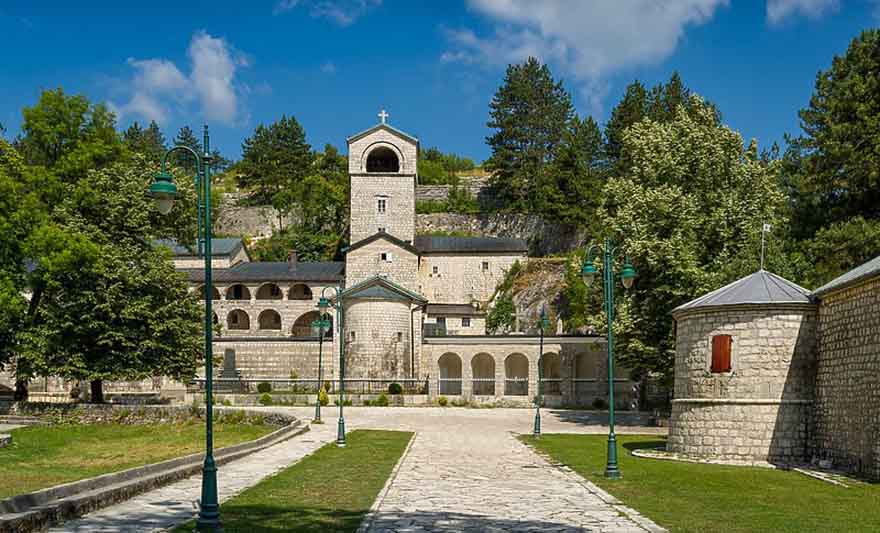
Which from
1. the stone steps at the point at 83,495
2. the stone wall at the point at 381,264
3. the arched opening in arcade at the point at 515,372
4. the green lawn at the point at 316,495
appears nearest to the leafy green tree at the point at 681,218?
the green lawn at the point at 316,495

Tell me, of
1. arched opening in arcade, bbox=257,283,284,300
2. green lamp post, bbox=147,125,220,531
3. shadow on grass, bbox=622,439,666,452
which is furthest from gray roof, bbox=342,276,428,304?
green lamp post, bbox=147,125,220,531

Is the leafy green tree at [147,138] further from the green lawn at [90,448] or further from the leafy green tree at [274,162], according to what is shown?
the green lawn at [90,448]

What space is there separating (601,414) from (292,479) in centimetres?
2781

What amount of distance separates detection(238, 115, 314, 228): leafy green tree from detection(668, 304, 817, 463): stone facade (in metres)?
63.8

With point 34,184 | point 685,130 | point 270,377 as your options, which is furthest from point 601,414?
point 34,184

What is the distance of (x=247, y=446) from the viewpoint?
22.5 m

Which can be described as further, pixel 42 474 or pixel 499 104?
pixel 499 104

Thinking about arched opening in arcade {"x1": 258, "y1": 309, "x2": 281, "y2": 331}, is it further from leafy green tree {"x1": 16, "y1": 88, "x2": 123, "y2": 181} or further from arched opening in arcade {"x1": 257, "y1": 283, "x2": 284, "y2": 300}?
leafy green tree {"x1": 16, "y1": 88, "x2": 123, "y2": 181}

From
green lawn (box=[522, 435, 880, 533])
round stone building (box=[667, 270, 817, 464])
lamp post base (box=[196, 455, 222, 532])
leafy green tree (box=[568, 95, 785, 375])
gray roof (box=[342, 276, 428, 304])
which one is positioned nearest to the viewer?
lamp post base (box=[196, 455, 222, 532])

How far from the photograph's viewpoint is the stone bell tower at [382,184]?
60719 millimetres

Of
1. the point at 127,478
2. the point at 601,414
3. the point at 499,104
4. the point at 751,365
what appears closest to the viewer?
the point at 127,478

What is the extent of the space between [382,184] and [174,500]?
48483mm

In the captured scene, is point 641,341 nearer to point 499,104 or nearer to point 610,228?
point 610,228

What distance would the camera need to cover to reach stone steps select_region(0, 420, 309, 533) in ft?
32.6
